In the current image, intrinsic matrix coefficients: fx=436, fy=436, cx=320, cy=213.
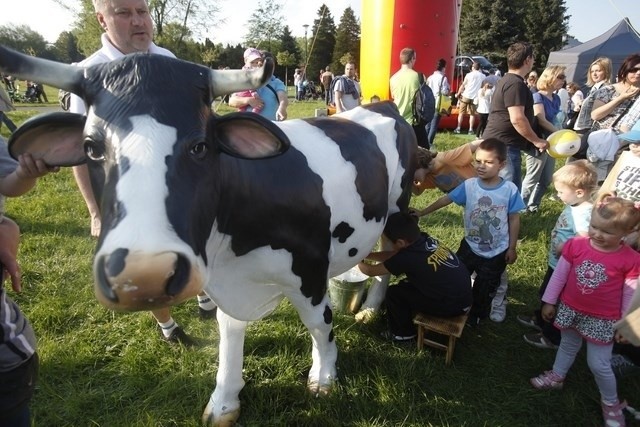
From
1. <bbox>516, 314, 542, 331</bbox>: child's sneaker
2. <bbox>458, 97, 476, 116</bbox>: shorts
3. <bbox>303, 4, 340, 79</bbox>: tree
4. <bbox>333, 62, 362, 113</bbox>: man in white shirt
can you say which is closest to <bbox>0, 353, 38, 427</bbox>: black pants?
<bbox>516, 314, 542, 331</bbox>: child's sneaker

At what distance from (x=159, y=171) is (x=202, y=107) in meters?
0.26

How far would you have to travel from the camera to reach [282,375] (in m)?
2.39

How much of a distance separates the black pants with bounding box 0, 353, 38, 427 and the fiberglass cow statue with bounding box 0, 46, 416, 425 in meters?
0.62

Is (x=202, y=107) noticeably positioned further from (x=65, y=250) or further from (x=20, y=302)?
(x=65, y=250)

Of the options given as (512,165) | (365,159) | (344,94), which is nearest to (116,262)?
(365,159)

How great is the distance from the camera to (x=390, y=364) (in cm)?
252

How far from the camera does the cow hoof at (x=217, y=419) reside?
2.05 metres

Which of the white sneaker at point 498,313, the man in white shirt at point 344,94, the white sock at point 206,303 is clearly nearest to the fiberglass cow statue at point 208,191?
the white sock at point 206,303

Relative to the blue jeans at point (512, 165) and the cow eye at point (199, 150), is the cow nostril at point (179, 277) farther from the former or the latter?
the blue jeans at point (512, 165)

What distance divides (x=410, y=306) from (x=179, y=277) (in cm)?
191

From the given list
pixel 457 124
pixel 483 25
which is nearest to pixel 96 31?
pixel 457 124

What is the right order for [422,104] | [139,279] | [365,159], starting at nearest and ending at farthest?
[139,279] < [365,159] < [422,104]

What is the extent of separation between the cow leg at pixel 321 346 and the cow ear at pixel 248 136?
0.92 metres

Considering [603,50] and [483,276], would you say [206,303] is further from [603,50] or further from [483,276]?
[603,50]
